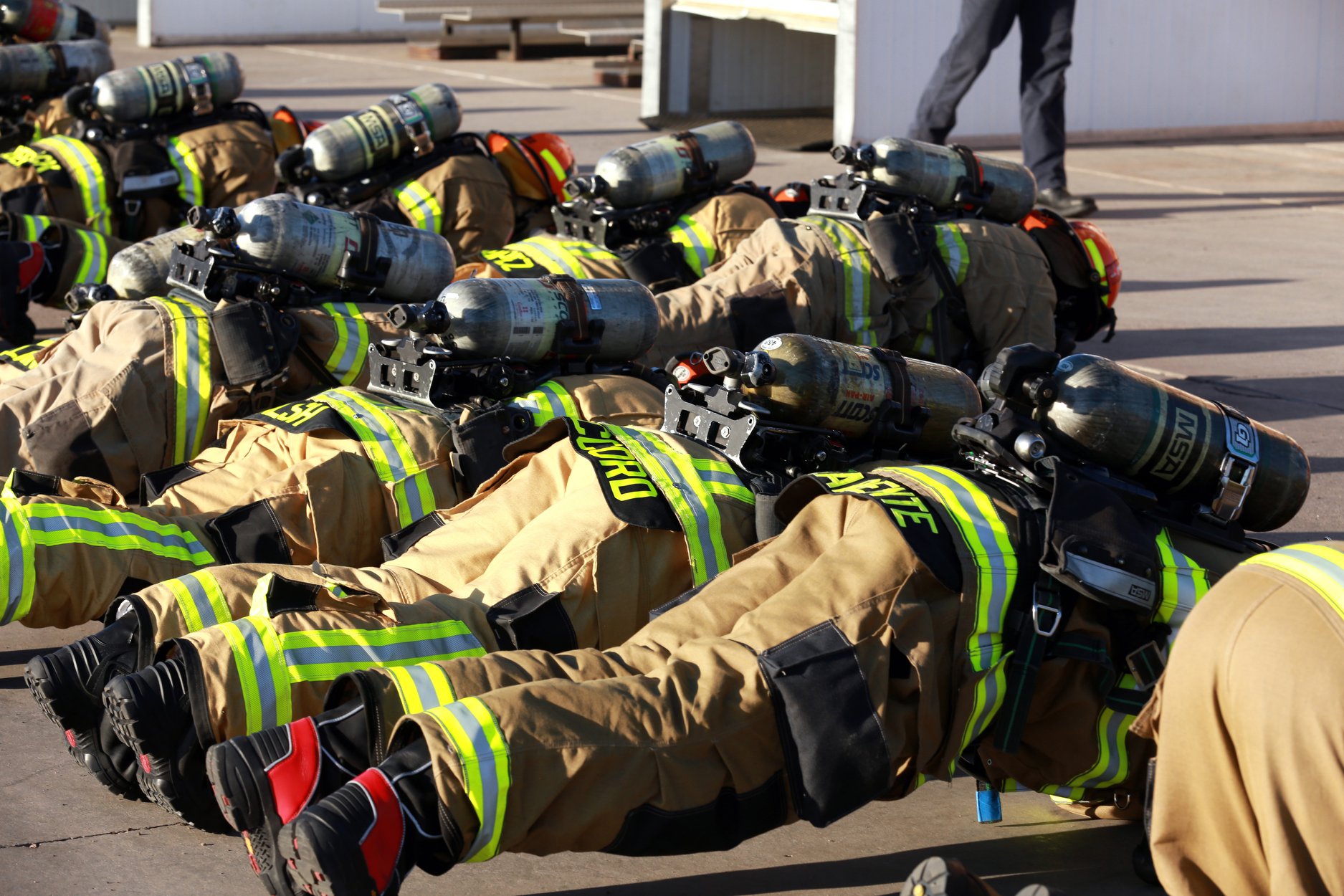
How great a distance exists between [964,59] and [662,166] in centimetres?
380

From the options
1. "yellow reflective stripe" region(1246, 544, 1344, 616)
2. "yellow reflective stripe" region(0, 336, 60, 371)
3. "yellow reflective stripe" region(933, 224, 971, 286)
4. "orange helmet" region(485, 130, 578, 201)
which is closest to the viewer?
"yellow reflective stripe" region(1246, 544, 1344, 616)

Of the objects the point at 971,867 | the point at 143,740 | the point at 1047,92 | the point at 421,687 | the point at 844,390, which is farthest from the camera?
the point at 1047,92

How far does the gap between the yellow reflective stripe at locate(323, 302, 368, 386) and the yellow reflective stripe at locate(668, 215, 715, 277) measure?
1551 mm

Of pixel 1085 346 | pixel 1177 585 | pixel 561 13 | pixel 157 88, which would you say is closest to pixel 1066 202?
pixel 1085 346

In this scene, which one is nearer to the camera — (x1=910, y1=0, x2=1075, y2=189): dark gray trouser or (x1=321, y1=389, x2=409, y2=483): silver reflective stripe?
(x1=321, y1=389, x2=409, y2=483): silver reflective stripe

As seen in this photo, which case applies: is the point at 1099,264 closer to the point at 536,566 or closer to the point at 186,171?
the point at 536,566

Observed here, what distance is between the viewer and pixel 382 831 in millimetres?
2213

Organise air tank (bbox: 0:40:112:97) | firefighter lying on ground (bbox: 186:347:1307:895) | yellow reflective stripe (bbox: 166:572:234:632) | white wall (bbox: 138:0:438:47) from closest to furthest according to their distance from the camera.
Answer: firefighter lying on ground (bbox: 186:347:1307:895), yellow reflective stripe (bbox: 166:572:234:632), air tank (bbox: 0:40:112:97), white wall (bbox: 138:0:438:47)

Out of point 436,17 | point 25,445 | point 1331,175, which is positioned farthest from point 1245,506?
point 436,17

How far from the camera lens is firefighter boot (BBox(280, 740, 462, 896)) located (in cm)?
217

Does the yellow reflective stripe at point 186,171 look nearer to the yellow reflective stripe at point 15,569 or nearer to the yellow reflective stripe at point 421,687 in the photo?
the yellow reflective stripe at point 15,569

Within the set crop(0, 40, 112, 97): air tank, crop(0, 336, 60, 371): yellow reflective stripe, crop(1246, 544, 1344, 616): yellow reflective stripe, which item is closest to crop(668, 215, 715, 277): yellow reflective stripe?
crop(0, 336, 60, 371): yellow reflective stripe

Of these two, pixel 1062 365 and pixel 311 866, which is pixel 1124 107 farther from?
pixel 311 866

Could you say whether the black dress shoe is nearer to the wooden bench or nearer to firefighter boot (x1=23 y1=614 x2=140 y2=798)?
firefighter boot (x1=23 y1=614 x2=140 y2=798)
